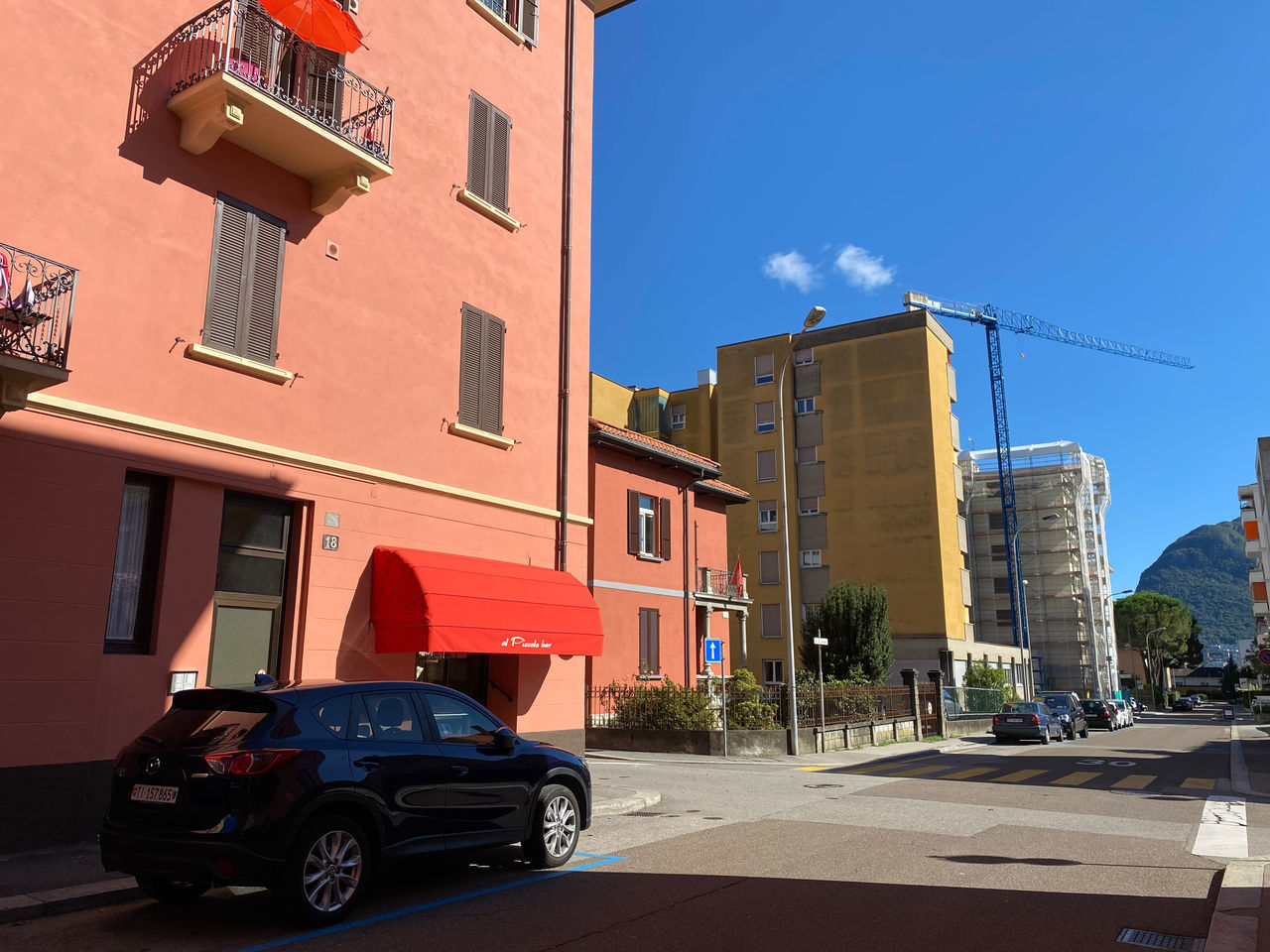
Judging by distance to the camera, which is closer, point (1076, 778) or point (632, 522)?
point (1076, 778)

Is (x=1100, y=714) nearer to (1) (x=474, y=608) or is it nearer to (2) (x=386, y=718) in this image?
(1) (x=474, y=608)

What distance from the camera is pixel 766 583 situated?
51.9m

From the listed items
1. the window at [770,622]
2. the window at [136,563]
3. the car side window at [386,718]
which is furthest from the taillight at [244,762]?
the window at [770,622]

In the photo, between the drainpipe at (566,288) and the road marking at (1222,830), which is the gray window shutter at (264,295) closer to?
the drainpipe at (566,288)

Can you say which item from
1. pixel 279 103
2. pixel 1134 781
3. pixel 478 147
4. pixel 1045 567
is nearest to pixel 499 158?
pixel 478 147

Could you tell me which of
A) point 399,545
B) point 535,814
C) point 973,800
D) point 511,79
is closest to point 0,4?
point 399,545

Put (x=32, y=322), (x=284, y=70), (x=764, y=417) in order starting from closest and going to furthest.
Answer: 1. (x=32, y=322)
2. (x=284, y=70)
3. (x=764, y=417)

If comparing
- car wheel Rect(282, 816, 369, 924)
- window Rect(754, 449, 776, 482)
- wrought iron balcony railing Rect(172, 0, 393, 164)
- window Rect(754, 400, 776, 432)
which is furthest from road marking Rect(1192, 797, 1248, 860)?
window Rect(754, 400, 776, 432)

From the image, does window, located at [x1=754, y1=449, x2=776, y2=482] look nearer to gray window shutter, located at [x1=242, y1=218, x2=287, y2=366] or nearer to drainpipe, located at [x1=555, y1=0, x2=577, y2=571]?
drainpipe, located at [x1=555, y1=0, x2=577, y2=571]

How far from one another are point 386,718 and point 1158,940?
5.60 metres

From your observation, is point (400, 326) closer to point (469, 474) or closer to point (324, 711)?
point (469, 474)

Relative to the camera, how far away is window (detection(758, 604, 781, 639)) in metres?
50.5

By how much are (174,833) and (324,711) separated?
3.98 ft

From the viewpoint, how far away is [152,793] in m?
6.06
